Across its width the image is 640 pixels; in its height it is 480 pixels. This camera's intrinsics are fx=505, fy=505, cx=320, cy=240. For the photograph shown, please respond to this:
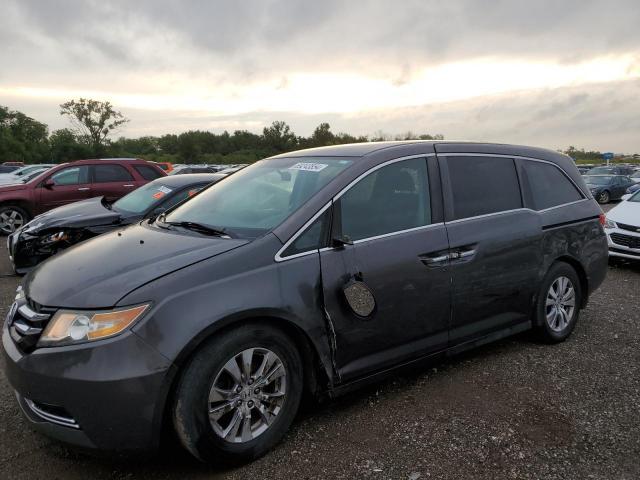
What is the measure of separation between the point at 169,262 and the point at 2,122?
76056 mm

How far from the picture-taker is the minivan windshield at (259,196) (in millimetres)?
2986

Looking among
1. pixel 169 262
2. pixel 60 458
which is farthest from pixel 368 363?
pixel 60 458

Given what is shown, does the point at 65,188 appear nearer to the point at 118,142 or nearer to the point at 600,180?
the point at 600,180

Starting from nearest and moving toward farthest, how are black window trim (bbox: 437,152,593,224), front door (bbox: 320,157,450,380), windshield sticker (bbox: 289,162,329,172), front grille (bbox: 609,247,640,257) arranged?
front door (bbox: 320,157,450,380)
windshield sticker (bbox: 289,162,329,172)
black window trim (bbox: 437,152,593,224)
front grille (bbox: 609,247,640,257)

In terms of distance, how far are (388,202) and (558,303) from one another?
1953mm

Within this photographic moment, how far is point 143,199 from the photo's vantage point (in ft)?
22.6

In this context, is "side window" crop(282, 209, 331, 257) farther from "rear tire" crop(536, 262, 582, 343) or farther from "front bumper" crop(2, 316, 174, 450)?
"rear tire" crop(536, 262, 582, 343)

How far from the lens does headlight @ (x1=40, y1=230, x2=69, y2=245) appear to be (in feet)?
20.3

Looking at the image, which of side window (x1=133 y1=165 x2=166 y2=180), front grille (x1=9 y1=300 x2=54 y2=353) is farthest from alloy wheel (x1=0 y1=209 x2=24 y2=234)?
front grille (x1=9 y1=300 x2=54 y2=353)

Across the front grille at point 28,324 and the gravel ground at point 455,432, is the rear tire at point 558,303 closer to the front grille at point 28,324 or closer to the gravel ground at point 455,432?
the gravel ground at point 455,432

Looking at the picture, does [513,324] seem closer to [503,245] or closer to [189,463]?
[503,245]

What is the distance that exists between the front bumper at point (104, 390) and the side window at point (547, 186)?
3047 millimetres

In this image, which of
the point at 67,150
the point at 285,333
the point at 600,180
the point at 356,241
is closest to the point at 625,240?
the point at 356,241

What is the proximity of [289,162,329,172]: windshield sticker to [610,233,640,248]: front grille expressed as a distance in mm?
5927
